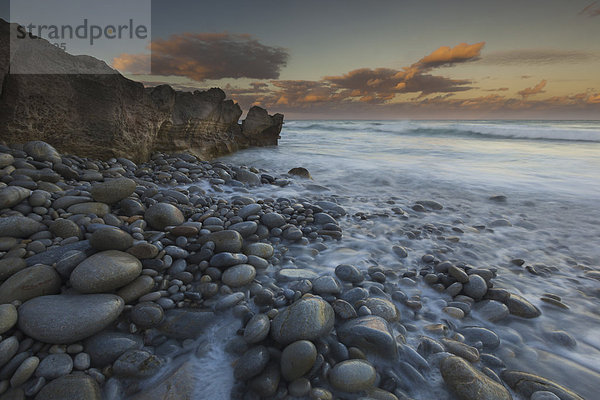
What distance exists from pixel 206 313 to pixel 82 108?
5.00 m

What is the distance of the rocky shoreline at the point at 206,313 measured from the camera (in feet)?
4.51

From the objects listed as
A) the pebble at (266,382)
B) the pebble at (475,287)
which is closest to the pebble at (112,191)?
the pebble at (266,382)

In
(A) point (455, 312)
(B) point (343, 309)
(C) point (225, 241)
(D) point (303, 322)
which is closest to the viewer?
(D) point (303, 322)

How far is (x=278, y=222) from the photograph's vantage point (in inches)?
122

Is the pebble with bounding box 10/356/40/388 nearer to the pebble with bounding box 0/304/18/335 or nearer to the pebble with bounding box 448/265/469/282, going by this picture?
the pebble with bounding box 0/304/18/335

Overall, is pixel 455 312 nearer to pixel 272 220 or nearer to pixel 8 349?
pixel 272 220

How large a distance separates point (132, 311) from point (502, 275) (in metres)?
3.04

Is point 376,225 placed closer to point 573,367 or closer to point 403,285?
point 403,285

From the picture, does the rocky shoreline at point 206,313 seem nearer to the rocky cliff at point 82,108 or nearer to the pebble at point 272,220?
the pebble at point 272,220

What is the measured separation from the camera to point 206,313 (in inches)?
70.9

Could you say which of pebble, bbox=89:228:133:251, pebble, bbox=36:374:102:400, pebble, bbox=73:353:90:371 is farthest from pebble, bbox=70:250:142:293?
pebble, bbox=36:374:102:400

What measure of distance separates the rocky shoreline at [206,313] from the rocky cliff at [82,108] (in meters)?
2.18

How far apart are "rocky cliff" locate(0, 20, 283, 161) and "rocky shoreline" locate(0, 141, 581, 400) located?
7.14 ft

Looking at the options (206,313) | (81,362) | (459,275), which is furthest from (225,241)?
(459,275)
